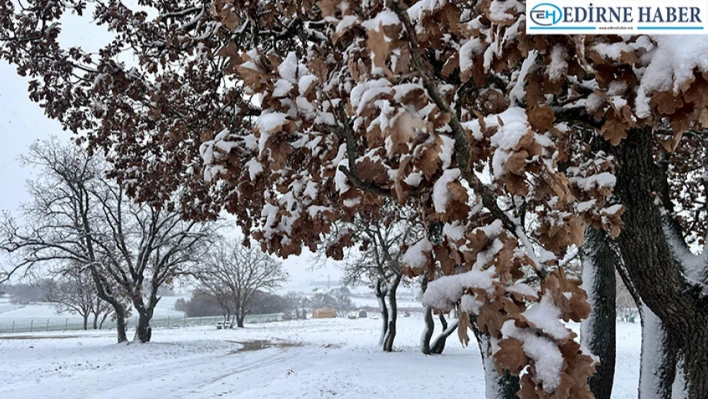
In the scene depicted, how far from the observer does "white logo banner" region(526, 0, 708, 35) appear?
1.73 metres

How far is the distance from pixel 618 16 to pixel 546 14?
→ 0.38 meters

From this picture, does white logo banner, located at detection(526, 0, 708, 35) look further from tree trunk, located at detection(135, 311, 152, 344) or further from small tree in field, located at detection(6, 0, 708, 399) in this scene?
tree trunk, located at detection(135, 311, 152, 344)

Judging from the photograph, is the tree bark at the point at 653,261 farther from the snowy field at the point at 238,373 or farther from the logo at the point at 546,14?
the snowy field at the point at 238,373

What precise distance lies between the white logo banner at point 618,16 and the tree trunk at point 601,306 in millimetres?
3870

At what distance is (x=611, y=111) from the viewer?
1678 mm

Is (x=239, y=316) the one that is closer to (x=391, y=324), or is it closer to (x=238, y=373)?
(x=391, y=324)

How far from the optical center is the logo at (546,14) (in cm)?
175

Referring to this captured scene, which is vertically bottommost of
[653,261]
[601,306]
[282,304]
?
[282,304]

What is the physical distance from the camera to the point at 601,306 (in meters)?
5.70

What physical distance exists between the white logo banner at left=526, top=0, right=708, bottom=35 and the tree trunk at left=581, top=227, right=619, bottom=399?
12.7ft

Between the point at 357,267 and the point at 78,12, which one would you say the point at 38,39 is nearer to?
the point at 78,12

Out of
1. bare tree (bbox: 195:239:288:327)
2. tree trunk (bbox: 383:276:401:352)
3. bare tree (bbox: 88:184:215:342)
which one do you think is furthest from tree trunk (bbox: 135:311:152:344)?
bare tree (bbox: 195:239:288:327)

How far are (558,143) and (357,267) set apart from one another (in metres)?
18.9

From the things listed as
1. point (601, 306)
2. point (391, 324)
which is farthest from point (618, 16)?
point (391, 324)
